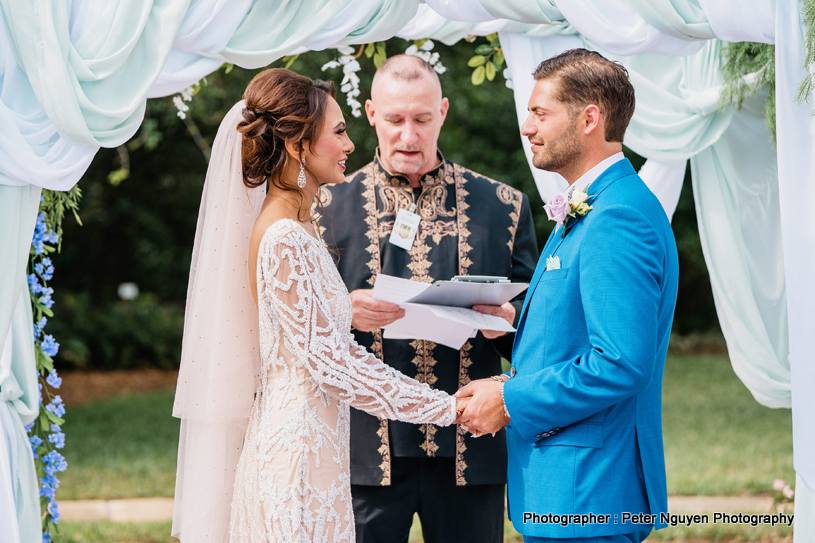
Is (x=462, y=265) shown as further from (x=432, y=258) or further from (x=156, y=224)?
(x=156, y=224)

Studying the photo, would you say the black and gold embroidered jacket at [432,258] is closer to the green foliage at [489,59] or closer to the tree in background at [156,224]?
the green foliage at [489,59]

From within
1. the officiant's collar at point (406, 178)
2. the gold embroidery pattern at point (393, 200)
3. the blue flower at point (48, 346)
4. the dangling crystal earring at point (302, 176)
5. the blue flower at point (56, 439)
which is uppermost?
the officiant's collar at point (406, 178)

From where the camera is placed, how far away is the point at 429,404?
8.98 feet

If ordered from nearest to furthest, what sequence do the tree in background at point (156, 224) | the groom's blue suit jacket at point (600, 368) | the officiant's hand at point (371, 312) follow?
1. the groom's blue suit jacket at point (600, 368)
2. the officiant's hand at point (371, 312)
3. the tree in background at point (156, 224)

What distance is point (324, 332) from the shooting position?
8.36 ft

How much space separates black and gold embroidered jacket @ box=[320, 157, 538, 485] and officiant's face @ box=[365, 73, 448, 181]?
7 centimetres

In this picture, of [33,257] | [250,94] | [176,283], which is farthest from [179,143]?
[250,94]

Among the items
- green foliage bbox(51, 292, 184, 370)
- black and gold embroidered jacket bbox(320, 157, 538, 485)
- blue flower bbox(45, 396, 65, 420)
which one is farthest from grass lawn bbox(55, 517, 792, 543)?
green foliage bbox(51, 292, 184, 370)

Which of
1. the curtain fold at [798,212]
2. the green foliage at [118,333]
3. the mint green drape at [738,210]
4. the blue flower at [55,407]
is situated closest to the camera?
the curtain fold at [798,212]

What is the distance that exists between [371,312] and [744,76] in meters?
2.10

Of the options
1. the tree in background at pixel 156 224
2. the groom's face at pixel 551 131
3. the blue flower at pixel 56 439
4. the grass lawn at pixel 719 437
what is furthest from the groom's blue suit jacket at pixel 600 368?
the tree in background at pixel 156 224

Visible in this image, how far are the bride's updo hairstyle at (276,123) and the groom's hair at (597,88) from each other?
800mm

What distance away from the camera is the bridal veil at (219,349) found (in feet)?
8.91

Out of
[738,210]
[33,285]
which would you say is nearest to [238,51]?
[33,285]
